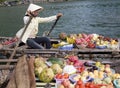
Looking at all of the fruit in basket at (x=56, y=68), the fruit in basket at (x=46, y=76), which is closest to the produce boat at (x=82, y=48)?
the fruit in basket at (x=56, y=68)

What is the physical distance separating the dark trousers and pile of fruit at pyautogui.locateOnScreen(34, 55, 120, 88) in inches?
125

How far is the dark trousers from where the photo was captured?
15401mm

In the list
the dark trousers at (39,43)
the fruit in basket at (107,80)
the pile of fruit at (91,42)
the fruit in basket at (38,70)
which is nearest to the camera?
the fruit in basket at (107,80)

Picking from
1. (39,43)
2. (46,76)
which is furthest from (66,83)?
(39,43)

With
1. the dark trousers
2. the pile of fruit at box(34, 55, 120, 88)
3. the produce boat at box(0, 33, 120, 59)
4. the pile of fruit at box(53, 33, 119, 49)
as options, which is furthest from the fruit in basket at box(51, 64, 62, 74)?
the pile of fruit at box(53, 33, 119, 49)

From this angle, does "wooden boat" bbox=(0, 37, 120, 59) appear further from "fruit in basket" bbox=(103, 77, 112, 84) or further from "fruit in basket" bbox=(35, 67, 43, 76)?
"fruit in basket" bbox=(103, 77, 112, 84)

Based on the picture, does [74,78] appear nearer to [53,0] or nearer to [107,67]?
[107,67]

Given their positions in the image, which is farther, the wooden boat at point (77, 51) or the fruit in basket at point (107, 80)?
the wooden boat at point (77, 51)

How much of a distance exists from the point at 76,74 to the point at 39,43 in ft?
16.2

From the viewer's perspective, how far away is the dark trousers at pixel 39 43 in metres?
15.4

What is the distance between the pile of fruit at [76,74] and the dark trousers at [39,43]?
3.17 meters

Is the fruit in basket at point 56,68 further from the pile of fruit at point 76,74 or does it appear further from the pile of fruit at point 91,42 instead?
the pile of fruit at point 91,42

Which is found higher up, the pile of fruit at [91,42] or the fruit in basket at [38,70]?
the fruit in basket at [38,70]

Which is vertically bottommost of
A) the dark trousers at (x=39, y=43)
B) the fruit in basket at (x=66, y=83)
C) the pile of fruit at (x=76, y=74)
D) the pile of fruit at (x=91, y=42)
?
the pile of fruit at (x=91, y=42)
